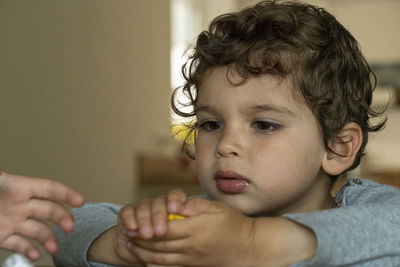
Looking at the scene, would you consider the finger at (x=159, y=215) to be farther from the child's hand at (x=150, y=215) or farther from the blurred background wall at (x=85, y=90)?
the blurred background wall at (x=85, y=90)

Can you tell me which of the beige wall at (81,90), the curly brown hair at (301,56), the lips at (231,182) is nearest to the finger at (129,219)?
the lips at (231,182)

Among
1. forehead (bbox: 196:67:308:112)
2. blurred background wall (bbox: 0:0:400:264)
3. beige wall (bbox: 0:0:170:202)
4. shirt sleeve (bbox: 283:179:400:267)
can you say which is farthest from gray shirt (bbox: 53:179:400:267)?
beige wall (bbox: 0:0:170:202)

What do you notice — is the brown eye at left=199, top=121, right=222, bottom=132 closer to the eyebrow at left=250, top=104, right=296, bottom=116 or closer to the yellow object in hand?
the eyebrow at left=250, top=104, right=296, bottom=116

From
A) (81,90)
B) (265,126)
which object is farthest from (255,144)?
(81,90)

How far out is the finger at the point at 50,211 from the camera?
1.96ft

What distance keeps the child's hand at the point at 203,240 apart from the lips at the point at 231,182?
23 centimetres

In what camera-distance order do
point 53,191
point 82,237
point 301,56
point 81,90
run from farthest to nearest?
point 81,90 → point 301,56 → point 82,237 → point 53,191

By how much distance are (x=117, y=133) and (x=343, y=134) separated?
1.95 m

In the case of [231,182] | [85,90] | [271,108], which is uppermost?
[271,108]

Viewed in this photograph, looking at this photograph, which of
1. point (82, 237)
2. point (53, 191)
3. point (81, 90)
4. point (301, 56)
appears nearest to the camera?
point (53, 191)

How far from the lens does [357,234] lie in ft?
2.26

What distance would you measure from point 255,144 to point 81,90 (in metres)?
1.53

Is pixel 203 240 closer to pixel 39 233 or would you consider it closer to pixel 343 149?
pixel 39 233

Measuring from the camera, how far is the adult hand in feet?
1.98
